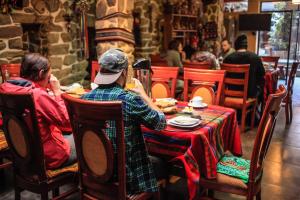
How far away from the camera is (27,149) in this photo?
190 centimetres

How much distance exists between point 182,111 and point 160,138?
459 millimetres

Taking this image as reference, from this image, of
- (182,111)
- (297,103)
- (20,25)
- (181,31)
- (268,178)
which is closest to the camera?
(182,111)

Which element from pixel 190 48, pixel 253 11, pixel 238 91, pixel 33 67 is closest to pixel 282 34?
pixel 253 11

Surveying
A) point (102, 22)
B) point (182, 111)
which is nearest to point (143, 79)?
point (182, 111)

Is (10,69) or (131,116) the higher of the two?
(10,69)

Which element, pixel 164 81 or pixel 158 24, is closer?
pixel 164 81

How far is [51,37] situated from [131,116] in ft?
10.1

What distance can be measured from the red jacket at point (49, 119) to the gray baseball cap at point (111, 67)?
1.21 ft

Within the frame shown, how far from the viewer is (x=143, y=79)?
8.29 feet

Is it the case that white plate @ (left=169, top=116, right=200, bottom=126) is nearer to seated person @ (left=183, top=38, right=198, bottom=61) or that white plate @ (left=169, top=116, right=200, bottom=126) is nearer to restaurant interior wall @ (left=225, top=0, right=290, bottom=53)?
seated person @ (left=183, top=38, right=198, bottom=61)

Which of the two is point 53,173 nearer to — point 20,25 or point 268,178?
point 268,178

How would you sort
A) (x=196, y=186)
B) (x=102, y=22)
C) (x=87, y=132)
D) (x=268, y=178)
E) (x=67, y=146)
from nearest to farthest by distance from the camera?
(x=87, y=132) < (x=196, y=186) < (x=67, y=146) < (x=268, y=178) < (x=102, y=22)

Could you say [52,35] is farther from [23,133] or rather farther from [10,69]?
[23,133]

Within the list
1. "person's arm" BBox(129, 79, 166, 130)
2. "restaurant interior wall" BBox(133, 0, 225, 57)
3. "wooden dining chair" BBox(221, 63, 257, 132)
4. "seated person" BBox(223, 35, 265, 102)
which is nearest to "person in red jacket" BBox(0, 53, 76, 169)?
"person's arm" BBox(129, 79, 166, 130)
